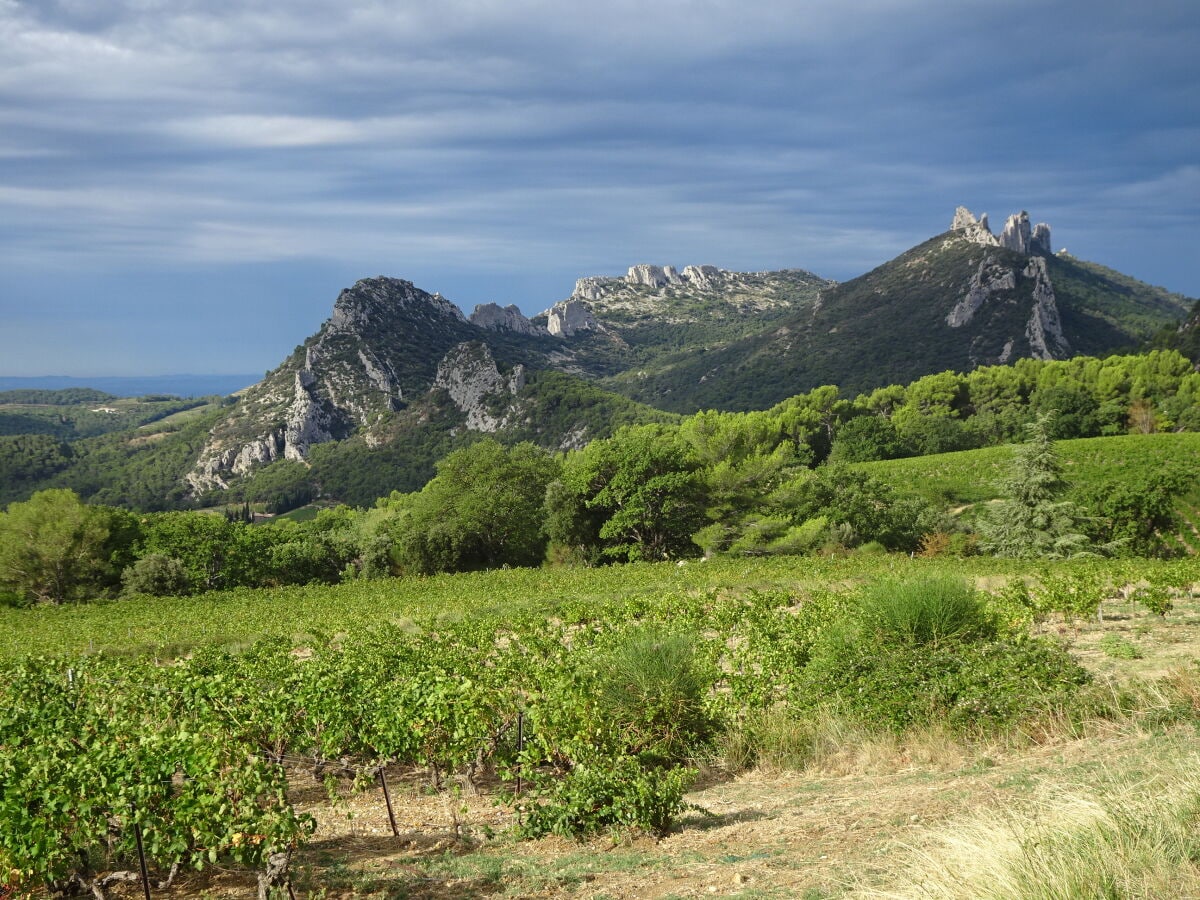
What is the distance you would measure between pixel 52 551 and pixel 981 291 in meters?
147

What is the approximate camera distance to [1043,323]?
126625mm

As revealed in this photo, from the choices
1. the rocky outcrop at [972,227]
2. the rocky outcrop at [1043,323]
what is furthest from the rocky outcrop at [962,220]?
the rocky outcrop at [1043,323]

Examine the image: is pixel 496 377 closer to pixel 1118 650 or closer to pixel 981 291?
pixel 981 291

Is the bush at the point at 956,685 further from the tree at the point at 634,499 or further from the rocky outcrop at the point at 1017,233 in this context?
the rocky outcrop at the point at 1017,233

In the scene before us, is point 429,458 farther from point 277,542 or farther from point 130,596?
point 130,596

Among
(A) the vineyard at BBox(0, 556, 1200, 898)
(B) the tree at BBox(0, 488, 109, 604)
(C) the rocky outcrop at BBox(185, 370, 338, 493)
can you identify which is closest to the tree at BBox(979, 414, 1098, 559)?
(A) the vineyard at BBox(0, 556, 1200, 898)

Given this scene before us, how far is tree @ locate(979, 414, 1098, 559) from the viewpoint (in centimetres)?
2984

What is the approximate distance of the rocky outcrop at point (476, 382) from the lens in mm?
133625

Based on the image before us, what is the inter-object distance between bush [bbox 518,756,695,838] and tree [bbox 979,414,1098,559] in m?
28.4

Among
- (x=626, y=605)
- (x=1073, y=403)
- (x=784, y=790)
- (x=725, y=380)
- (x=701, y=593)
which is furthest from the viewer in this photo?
(x=725, y=380)

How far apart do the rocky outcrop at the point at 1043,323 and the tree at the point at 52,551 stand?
130782mm

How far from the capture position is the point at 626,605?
65.0ft

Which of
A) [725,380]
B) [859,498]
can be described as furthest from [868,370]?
[859,498]

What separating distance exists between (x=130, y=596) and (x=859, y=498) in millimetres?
37208
